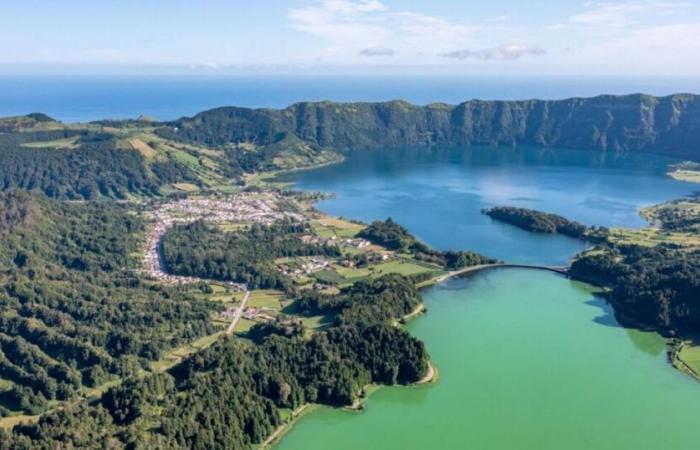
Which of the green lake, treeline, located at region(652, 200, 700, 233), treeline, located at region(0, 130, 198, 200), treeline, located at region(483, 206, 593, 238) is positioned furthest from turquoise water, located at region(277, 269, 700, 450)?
treeline, located at region(0, 130, 198, 200)

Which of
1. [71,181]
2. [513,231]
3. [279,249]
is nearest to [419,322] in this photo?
[279,249]

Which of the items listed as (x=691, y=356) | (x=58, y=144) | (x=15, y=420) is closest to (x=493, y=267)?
(x=691, y=356)

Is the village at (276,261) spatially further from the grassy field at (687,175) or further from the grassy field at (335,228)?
the grassy field at (687,175)

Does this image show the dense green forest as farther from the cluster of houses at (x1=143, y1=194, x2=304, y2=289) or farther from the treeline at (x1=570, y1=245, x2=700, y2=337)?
the treeline at (x1=570, y1=245, x2=700, y2=337)

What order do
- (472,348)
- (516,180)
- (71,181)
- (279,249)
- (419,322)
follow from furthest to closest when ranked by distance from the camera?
(516,180)
(71,181)
(279,249)
(419,322)
(472,348)

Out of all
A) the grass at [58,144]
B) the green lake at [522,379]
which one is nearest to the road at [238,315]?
the green lake at [522,379]

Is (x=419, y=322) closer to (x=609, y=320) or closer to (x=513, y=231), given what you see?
(x=609, y=320)

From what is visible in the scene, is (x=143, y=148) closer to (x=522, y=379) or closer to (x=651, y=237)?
(x=651, y=237)
